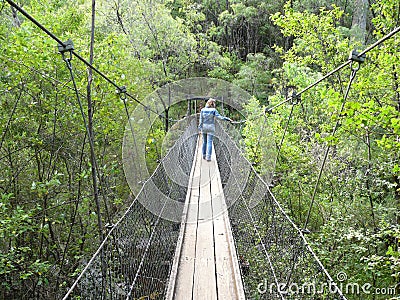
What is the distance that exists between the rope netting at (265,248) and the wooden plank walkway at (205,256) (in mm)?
158

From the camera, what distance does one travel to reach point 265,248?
2160 millimetres

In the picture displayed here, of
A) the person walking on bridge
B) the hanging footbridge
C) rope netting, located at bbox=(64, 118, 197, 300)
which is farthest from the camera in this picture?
the person walking on bridge

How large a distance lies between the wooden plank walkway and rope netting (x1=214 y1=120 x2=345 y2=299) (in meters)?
0.16

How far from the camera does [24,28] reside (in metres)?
2.38

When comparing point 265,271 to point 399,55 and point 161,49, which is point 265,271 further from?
point 161,49

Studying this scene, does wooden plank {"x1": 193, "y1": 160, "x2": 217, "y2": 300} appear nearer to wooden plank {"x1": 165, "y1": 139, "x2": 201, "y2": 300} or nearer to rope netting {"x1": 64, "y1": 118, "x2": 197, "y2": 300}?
wooden plank {"x1": 165, "y1": 139, "x2": 201, "y2": 300}

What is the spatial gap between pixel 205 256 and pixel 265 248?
34 centimetres

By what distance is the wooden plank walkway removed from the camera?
1779mm

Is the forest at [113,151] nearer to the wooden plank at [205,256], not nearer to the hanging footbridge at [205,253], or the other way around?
the hanging footbridge at [205,253]

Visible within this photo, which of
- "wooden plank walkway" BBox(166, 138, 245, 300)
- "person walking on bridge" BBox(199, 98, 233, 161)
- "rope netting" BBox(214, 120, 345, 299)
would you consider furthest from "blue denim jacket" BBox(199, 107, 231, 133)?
"wooden plank walkway" BBox(166, 138, 245, 300)

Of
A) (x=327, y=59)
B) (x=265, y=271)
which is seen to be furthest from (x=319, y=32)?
(x=265, y=271)

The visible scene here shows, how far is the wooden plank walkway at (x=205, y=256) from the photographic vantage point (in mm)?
1779

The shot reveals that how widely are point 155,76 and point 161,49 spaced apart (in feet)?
1.64

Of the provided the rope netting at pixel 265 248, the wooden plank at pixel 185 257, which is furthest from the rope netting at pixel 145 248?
the rope netting at pixel 265 248
